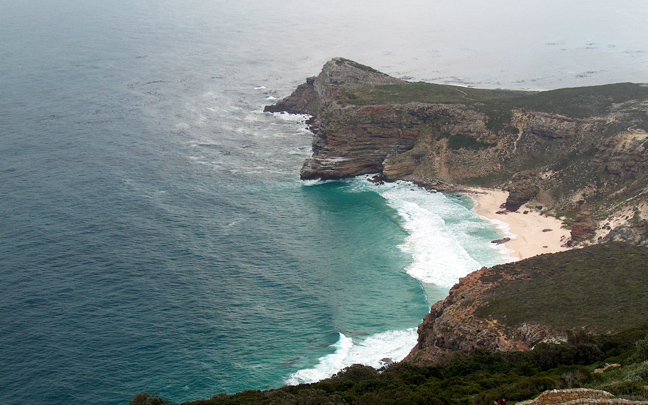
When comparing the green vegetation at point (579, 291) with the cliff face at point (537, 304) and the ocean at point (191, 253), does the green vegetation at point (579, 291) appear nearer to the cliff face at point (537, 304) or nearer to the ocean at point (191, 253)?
the cliff face at point (537, 304)

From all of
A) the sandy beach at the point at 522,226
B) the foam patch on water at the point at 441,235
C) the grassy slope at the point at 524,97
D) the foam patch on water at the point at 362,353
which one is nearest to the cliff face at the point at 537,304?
the foam patch on water at the point at 362,353

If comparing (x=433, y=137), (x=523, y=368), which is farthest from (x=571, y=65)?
(x=523, y=368)

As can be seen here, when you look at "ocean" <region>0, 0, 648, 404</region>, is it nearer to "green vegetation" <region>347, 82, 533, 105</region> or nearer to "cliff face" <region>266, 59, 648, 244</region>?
"cliff face" <region>266, 59, 648, 244</region>

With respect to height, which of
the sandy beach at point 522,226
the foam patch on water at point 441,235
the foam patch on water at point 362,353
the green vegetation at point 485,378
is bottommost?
the foam patch on water at point 362,353

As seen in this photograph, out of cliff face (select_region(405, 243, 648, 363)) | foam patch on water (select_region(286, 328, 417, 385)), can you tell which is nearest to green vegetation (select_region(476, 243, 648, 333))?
cliff face (select_region(405, 243, 648, 363))

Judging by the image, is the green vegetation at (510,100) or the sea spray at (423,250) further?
the green vegetation at (510,100)
